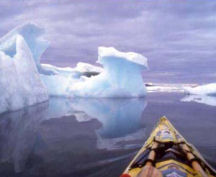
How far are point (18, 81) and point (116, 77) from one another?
9.65 meters

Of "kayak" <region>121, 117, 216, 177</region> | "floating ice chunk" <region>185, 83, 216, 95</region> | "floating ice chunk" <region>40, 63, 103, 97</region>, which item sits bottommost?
"floating ice chunk" <region>185, 83, 216, 95</region>

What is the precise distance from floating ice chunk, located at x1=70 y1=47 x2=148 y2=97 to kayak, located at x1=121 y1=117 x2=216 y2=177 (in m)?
15.8

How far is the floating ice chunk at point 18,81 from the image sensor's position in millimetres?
11852

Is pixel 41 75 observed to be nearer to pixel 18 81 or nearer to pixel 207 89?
pixel 18 81

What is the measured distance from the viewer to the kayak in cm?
258

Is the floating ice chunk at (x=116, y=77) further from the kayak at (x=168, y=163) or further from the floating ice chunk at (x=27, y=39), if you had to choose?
the kayak at (x=168, y=163)

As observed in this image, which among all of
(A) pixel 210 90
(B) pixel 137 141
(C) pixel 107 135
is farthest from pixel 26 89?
(A) pixel 210 90

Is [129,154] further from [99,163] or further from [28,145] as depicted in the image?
[28,145]

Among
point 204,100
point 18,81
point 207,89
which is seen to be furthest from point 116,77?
point 207,89

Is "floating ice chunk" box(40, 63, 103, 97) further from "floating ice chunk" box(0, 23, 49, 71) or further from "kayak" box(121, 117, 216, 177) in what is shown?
"kayak" box(121, 117, 216, 177)

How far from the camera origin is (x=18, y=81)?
44.9 feet

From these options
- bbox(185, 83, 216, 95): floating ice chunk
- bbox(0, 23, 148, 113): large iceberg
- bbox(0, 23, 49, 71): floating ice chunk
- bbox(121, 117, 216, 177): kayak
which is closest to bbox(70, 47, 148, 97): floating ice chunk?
bbox(0, 23, 148, 113): large iceberg

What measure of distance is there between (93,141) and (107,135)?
88 centimetres

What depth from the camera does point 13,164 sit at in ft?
14.4
